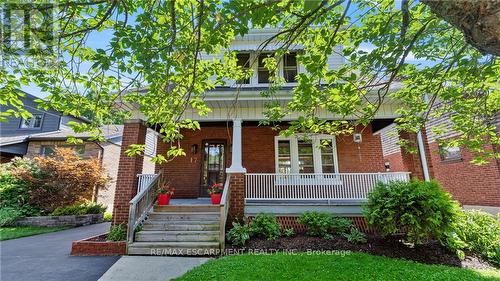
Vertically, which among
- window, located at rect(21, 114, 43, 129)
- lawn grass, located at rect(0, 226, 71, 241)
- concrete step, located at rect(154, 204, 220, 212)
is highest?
window, located at rect(21, 114, 43, 129)

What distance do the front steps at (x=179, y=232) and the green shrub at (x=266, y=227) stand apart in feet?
3.14

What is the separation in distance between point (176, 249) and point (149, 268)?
0.92 meters

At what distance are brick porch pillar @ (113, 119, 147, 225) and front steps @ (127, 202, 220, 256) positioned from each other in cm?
75

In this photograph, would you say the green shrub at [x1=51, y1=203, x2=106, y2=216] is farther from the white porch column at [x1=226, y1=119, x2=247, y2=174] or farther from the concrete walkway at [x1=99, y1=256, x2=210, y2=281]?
the white porch column at [x1=226, y1=119, x2=247, y2=174]

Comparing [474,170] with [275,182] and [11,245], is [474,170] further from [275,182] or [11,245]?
[11,245]

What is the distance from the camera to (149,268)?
489cm

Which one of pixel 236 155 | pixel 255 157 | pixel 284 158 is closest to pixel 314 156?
pixel 284 158

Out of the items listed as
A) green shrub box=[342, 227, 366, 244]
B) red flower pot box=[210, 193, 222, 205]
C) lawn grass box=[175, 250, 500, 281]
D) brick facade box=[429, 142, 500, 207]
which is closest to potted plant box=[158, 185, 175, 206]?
red flower pot box=[210, 193, 222, 205]

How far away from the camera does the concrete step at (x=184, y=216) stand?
6.74m

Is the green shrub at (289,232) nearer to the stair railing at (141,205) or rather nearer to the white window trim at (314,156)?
the white window trim at (314,156)

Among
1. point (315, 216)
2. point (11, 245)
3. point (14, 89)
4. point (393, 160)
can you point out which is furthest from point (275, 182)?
point (393, 160)

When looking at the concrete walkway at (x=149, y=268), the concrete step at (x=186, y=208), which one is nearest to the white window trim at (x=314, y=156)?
the concrete step at (x=186, y=208)

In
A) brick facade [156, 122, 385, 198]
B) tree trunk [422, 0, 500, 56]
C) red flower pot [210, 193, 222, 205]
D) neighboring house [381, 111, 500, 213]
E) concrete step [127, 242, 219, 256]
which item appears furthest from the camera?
brick facade [156, 122, 385, 198]

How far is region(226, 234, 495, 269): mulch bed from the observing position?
5.09 metres
